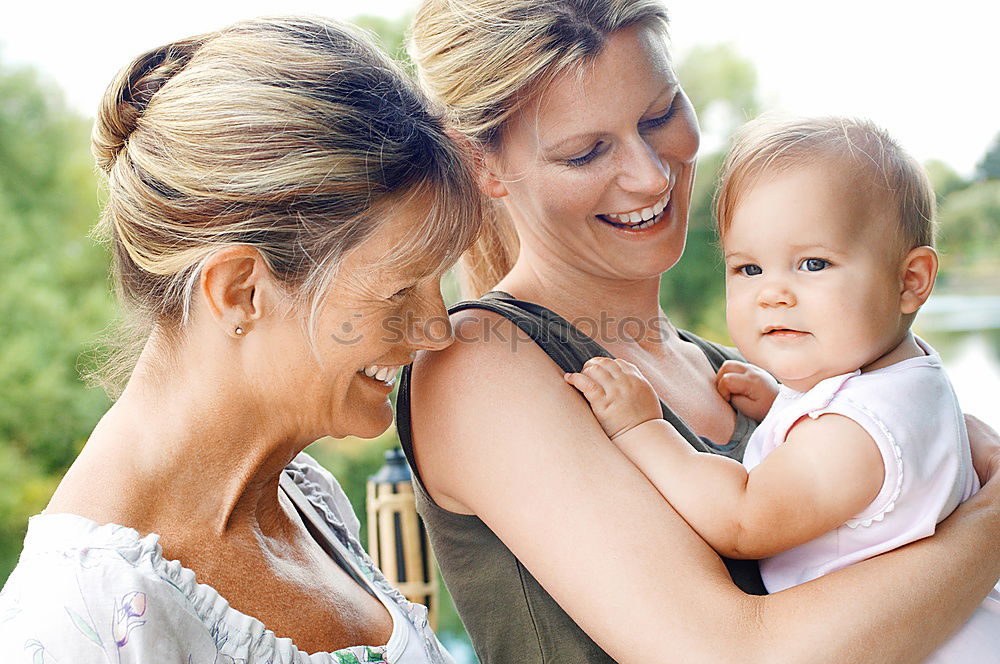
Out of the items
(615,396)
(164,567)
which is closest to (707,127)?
(615,396)

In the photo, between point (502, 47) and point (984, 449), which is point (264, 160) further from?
point (984, 449)

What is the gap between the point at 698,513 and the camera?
1.20m

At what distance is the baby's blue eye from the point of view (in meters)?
1.31

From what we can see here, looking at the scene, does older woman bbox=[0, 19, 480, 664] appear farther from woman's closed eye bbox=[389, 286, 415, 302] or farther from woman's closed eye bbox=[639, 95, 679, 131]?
woman's closed eye bbox=[639, 95, 679, 131]

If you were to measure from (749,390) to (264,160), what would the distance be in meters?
0.91

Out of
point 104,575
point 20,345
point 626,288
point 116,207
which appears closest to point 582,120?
point 626,288

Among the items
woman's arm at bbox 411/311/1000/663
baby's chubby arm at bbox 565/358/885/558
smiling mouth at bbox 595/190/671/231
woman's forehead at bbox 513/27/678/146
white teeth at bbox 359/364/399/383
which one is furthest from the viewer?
smiling mouth at bbox 595/190/671/231

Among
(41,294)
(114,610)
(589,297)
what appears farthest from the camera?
(41,294)

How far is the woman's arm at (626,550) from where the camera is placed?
1.10m

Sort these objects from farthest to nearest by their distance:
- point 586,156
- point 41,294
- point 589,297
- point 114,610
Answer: point 41,294, point 589,297, point 586,156, point 114,610

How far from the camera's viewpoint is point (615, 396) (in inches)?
49.7

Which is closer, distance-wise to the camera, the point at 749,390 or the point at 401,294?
the point at 401,294

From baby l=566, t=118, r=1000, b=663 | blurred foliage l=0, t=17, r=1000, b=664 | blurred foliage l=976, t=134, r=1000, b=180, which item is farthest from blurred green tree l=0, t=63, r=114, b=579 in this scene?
blurred foliage l=976, t=134, r=1000, b=180

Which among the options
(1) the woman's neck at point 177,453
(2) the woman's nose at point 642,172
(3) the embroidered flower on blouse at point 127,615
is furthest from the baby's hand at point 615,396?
(3) the embroidered flower on blouse at point 127,615
